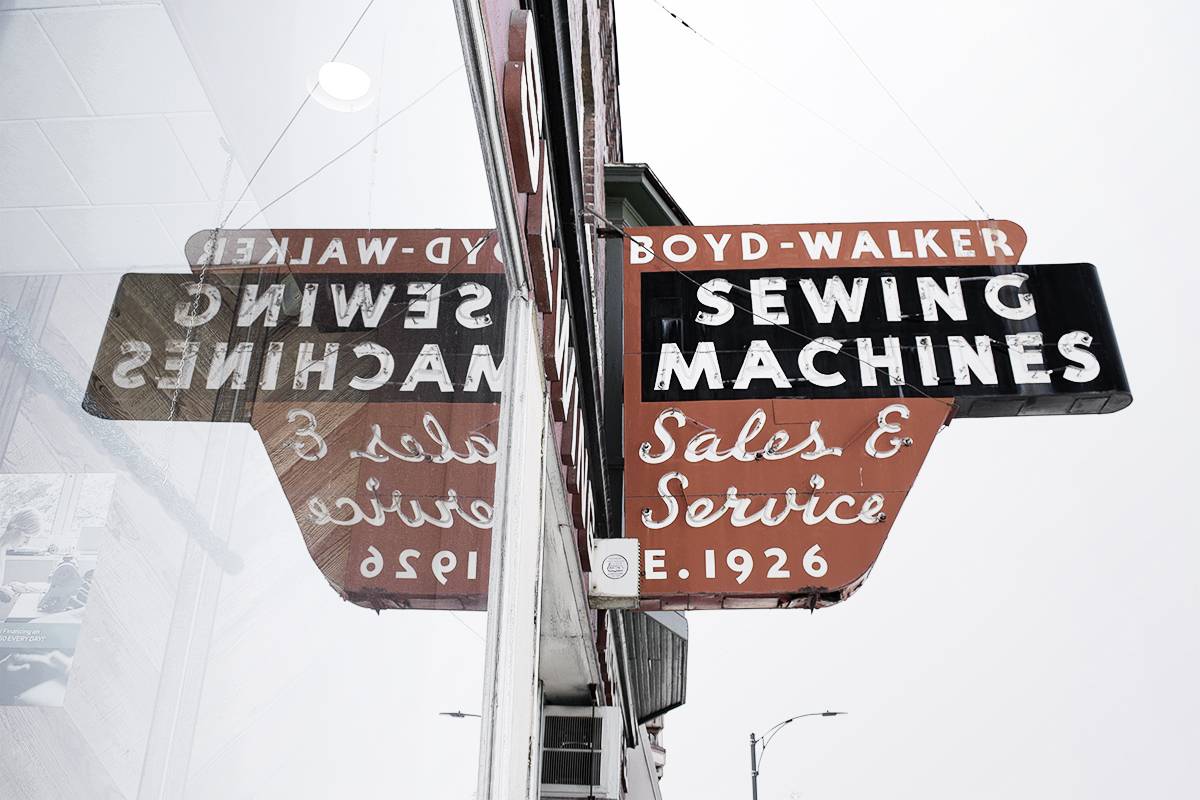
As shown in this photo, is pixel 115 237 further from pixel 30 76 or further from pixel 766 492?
pixel 766 492

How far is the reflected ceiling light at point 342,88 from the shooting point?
1130 mm

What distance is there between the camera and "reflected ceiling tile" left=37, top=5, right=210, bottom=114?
27.0 inches

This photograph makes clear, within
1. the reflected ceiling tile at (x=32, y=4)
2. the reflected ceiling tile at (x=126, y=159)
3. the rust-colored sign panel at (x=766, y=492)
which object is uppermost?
the rust-colored sign panel at (x=766, y=492)

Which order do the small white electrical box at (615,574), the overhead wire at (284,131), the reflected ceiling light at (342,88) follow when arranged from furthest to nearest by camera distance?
the small white electrical box at (615,574) → the reflected ceiling light at (342,88) → the overhead wire at (284,131)

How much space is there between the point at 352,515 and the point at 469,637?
0.76 metres

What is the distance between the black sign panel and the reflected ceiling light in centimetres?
420

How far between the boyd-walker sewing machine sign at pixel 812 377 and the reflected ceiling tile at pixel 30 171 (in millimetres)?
4309

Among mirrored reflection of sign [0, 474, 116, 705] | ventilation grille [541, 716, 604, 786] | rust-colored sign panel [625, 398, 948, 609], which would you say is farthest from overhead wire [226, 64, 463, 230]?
ventilation grille [541, 716, 604, 786]

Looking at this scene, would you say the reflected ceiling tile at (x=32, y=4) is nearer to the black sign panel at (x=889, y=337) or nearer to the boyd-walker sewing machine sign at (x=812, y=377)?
the boyd-walker sewing machine sign at (x=812, y=377)

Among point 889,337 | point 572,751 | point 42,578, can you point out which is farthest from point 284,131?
point 572,751

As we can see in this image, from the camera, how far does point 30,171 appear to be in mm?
633

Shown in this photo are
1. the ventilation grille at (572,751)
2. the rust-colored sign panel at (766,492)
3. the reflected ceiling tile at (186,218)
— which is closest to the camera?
the reflected ceiling tile at (186,218)

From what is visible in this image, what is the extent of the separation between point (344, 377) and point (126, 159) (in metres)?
0.43

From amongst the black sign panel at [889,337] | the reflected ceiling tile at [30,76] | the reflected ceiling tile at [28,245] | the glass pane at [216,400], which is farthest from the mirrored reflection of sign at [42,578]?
the black sign panel at [889,337]
